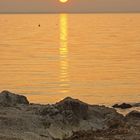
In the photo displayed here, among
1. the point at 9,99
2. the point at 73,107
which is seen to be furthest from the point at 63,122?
the point at 9,99

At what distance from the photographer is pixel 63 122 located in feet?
67.0

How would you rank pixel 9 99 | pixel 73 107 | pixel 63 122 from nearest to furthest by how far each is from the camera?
pixel 63 122 < pixel 73 107 < pixel 9 99

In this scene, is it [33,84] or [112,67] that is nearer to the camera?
[33,84]

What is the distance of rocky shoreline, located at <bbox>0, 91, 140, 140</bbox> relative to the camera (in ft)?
61.4

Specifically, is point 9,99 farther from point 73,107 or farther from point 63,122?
point 63,122

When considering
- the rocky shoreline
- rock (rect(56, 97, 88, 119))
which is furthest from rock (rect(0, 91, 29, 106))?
rock (rect(56, 97, 88, 119))

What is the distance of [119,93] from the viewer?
37.2m

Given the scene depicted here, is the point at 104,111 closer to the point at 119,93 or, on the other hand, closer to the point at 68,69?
the point at 119,93

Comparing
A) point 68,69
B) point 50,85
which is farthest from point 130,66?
point 50,85

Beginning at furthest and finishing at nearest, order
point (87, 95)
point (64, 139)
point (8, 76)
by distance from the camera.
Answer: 1. point (8, 76)
2. point (87, 95)
3. point (64, 139)

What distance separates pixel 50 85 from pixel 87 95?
18.3 ft

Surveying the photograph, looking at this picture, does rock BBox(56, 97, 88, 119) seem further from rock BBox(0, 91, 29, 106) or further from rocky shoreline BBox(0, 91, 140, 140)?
rock BBox(0, 91, 29, 106)

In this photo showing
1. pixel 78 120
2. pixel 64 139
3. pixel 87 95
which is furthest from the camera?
pixel 87 95

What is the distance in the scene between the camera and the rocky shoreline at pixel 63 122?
18703 mm
